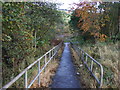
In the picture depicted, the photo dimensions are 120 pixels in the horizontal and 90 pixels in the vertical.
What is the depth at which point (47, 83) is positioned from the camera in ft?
17.6

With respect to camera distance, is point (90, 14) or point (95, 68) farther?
point (90, 14)

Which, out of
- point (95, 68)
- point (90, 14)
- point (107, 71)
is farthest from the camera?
point (90, 14)

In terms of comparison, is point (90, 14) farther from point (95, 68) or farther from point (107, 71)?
point (107, 71)

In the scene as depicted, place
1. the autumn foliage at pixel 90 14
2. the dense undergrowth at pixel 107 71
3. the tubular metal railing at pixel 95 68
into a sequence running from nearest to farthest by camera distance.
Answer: the tubular metal railing at pixel 95 68, the dense undergrowth at pixel 107 71, the autumn foliage at pixel 90 14

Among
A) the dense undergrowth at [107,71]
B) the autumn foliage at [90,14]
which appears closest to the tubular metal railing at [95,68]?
the dense undergrowth at [107,71]

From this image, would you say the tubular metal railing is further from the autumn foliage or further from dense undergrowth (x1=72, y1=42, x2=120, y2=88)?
the autumn foliage

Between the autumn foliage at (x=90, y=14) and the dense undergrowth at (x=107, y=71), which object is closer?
the dense undergrowth at (x=107, y=71)

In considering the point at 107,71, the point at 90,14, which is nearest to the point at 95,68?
the point at 107,71

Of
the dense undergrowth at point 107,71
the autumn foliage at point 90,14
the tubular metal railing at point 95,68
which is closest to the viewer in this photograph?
the tubular metal railing at point 95,68

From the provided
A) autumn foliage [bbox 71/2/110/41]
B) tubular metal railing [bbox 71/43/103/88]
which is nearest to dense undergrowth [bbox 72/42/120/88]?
tubular metal railing [bbox 71/43/103/88]

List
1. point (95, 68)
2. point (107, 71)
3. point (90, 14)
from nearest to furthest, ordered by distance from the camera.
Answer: point (107, 71)
point (95, 68)
point (90, 14)

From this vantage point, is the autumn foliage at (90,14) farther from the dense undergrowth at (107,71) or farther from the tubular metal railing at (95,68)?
the tubular metal railing at (95,68)

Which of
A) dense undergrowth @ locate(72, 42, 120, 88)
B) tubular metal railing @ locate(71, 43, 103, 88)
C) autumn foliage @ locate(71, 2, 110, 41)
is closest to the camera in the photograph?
tubular metal railing @ locate(71, 43, 103, 88)

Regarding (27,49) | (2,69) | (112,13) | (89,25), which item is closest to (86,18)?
(89,25)
